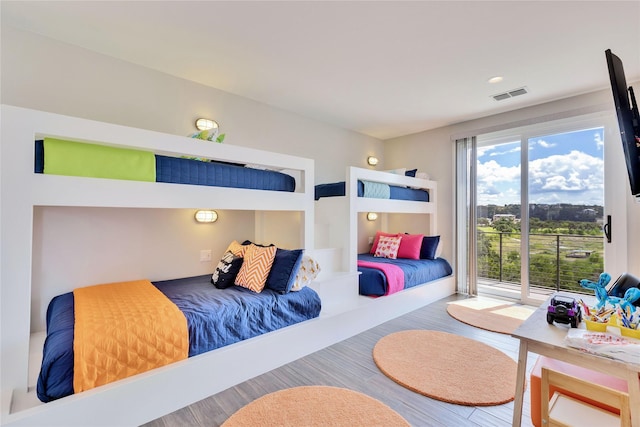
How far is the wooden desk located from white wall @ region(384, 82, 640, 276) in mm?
2320

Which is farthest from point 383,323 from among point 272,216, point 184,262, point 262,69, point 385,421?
point 262,69

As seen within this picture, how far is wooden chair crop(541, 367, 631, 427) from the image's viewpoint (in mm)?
1118

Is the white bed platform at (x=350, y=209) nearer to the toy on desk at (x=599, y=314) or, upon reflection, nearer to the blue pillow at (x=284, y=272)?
the blue pillow at (x=284, y=272)

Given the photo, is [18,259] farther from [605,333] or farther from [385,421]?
[605,333]

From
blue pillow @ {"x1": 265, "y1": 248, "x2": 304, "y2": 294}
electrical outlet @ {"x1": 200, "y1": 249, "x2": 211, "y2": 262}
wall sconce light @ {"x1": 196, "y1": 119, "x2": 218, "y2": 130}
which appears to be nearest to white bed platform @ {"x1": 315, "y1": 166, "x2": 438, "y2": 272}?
blue pillow @ {"x1": 265, "y1": 248, "x2": 304, "y2": 294}

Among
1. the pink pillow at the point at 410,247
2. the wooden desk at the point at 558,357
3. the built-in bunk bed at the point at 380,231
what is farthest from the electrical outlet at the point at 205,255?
the wooden desk at the point at 558,357

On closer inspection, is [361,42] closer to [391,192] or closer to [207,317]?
[391,192]

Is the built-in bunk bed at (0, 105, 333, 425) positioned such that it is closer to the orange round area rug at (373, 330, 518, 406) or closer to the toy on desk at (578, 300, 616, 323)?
the orange round area rug at (373, 330, 518, 406)

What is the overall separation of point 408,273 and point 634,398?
2255 millimetres

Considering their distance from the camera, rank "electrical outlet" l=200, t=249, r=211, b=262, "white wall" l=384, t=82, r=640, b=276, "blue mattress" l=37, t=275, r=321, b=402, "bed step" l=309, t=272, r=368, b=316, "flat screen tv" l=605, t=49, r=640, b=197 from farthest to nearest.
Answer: "electrical outlet" l=200, t=249, r=211, b=262 < "white wall" l=384, t=82, r=640, b=276 < "bed step" l=309, t=272, r=368, b=316 < "flat screen tv" l=605, t=49, r=640, b=197 < "blue mattress" l=37, t=275, r=321, b=402

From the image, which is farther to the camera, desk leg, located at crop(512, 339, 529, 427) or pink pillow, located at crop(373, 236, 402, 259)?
pink pillow, located at crop(373, 236, 402, 259)

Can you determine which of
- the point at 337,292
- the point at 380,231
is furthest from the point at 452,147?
the point at 337,292

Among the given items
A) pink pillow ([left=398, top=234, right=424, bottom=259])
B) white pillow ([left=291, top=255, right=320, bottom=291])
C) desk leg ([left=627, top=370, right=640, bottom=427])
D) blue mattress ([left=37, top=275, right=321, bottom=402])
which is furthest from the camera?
pink pillow ([left=398, top=234, right=424, bottom=259])

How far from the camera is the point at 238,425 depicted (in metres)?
1.48
